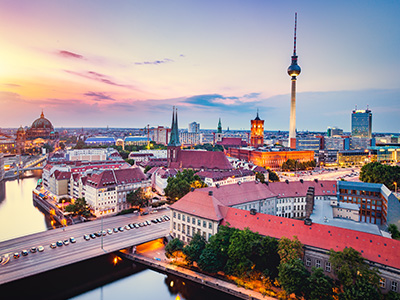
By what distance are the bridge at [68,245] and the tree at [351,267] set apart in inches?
991

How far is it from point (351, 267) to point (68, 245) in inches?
1415

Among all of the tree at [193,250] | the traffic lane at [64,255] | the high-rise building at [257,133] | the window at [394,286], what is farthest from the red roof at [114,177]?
the high-rise building at [257,133]

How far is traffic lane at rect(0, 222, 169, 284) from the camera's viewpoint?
3250cm

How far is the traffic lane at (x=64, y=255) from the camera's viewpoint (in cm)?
3250

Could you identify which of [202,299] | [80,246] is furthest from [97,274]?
[202,299]

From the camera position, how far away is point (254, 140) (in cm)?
16375

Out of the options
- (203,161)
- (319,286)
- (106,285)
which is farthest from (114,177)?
(319,286)

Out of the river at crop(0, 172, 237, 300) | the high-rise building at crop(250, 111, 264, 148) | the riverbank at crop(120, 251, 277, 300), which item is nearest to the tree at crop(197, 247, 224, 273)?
the riverbank at crop(120, 251, 277, 300)

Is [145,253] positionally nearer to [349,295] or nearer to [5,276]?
[5,276]

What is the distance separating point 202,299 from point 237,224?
32.7ft

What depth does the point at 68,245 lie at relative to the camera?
39812mm

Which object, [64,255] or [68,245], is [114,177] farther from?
[64,255]

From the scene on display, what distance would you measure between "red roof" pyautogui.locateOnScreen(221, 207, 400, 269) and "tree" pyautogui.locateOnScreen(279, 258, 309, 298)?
345 cm

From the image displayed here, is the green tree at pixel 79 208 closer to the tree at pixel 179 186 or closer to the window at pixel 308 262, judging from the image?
the tree at pixel 179 186
